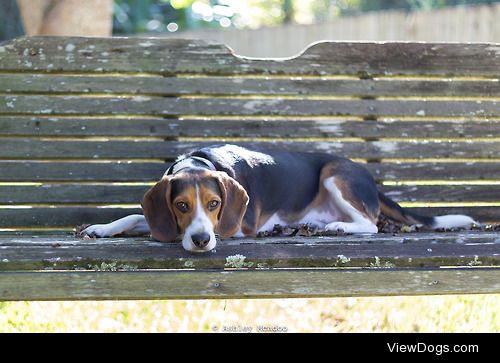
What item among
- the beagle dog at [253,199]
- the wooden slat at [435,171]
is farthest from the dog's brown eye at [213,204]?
the wooden slat at [435,171]

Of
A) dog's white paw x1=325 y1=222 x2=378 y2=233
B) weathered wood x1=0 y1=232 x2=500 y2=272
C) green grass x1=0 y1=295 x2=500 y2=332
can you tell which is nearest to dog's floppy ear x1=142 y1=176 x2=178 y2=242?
weathered wood x1=0 y1=232 x2=500 y2=272

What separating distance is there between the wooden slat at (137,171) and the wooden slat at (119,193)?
5 cm

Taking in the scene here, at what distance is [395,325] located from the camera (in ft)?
15.1

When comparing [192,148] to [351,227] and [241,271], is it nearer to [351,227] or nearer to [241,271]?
[351,227]

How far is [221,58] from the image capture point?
5.07 meters

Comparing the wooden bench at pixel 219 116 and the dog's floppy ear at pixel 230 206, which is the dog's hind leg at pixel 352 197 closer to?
the wooden bench at pixel 219 116

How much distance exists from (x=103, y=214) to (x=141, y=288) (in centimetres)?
179

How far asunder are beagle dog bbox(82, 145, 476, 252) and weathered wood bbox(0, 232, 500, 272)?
153 mm

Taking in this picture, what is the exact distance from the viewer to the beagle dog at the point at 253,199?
3840 millimetres

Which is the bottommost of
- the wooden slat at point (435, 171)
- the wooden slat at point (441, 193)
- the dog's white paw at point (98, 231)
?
the wooden slat at point (441, 193)

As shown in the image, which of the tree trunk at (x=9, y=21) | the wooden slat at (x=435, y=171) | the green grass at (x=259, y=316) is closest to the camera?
the green grass at (x=259, y=316)

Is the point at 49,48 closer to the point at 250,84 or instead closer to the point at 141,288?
the point at 250,84

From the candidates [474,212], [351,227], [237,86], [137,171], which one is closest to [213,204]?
[351,227]

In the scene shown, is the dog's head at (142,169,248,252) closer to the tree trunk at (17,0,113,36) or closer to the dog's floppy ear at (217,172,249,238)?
the dog's floppy ear at (217,172,249,238)
